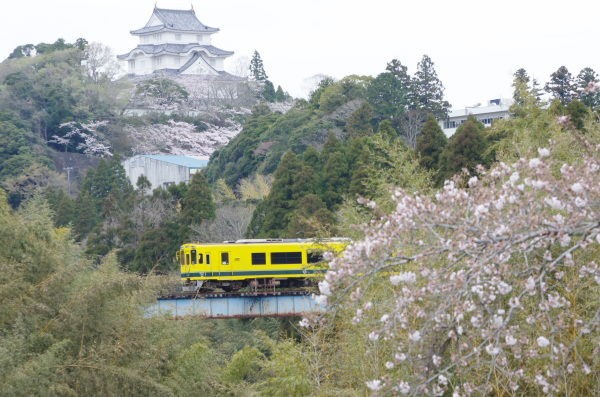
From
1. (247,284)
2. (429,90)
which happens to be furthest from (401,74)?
(247,284)

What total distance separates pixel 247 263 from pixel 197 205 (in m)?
7.23

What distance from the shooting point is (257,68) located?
199 feet

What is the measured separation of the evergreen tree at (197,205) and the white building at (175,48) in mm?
35941

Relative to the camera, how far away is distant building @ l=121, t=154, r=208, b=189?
4219 cm

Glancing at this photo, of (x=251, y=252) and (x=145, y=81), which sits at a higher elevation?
(x=145, y=81)

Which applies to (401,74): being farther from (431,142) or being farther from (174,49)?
(174,49)

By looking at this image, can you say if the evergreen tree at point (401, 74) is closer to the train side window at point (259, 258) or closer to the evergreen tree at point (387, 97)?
the evergreen tree at point (387, 97)

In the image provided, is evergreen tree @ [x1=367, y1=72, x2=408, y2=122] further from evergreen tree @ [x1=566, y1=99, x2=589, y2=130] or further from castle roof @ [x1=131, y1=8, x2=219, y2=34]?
castle roof @ [x1=131, y1=8, x2=219, y2=34]

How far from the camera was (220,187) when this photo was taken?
1394 inches

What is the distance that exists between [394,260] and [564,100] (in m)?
26.2

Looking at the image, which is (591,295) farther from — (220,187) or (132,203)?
(220,187)

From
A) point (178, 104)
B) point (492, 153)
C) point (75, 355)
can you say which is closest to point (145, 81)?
point (178, 104)

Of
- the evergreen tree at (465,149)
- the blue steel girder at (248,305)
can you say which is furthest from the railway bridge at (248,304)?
the evergreen tree at (465,149)

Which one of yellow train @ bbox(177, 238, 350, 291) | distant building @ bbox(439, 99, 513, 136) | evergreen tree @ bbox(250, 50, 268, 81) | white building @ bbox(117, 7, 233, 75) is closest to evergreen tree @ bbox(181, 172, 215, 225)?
yellow train @ bbox(177, 238, 350, 291)
